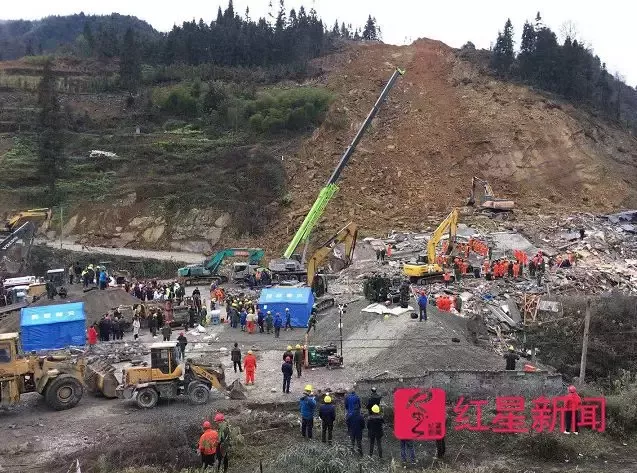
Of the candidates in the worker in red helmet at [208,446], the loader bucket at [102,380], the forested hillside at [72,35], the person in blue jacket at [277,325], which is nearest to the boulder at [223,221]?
the person in blue jacket at [277,325]

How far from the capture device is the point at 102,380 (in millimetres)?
14945

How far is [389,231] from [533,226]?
752 centimetres

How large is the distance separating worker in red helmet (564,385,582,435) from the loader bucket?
391 inches

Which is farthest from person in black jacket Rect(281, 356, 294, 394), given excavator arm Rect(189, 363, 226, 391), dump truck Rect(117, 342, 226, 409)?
dump truck Rect(117, 342, 226, 409)

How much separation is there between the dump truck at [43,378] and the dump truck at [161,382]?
964mm

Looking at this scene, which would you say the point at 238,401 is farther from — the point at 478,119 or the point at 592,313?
the point at 478,119

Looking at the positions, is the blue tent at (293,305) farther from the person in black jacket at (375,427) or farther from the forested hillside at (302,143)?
the forested hillside at (302,143)

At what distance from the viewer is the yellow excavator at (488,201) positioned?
35000mm

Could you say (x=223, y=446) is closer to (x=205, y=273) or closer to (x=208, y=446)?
(x=208, y=446)

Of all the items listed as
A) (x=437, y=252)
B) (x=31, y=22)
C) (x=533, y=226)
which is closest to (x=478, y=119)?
(x=533, y=226)

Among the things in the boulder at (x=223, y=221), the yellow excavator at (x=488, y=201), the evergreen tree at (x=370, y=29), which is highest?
the evergreen tree at (x=370, y=29)

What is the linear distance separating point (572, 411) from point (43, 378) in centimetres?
1129

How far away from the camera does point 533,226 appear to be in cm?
3275

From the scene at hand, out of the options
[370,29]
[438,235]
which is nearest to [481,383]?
[438,235]
